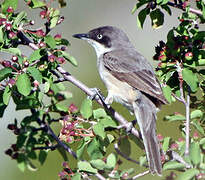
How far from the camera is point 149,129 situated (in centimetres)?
534

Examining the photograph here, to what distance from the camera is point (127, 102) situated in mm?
6105

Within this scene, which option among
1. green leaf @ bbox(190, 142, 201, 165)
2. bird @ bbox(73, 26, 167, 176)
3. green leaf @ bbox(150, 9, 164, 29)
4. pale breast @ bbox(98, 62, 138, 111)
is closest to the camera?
green leaf @ bbox(190, 142, 201, 165)

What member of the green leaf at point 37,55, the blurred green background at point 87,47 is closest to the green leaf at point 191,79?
the green leaf at point 37,55

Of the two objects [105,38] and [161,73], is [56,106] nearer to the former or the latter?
[161,73]

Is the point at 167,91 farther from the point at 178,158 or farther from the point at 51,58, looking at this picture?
the point at 51,58

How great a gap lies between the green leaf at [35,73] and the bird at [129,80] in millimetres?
1326

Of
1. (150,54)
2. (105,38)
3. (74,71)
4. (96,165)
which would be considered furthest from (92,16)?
(96,165)

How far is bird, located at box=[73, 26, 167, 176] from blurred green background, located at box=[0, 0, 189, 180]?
1.13m

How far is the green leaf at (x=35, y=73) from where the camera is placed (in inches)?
172

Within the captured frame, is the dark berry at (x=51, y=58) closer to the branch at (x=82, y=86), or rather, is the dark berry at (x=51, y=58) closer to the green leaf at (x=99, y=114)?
the branch at (x=82, y=86)

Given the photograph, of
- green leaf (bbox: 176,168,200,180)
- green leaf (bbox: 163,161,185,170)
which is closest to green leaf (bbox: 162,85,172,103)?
green leaf (bbox: 163,161,185,170)

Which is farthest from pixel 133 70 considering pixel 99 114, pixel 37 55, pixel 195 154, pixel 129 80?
pixel 195 154

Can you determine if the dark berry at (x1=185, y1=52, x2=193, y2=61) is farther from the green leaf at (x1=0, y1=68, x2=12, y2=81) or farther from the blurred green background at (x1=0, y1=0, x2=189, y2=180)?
the blurred green background at (x1=0, y1=0, x2=189, y2=180)

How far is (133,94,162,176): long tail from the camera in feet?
15.1
